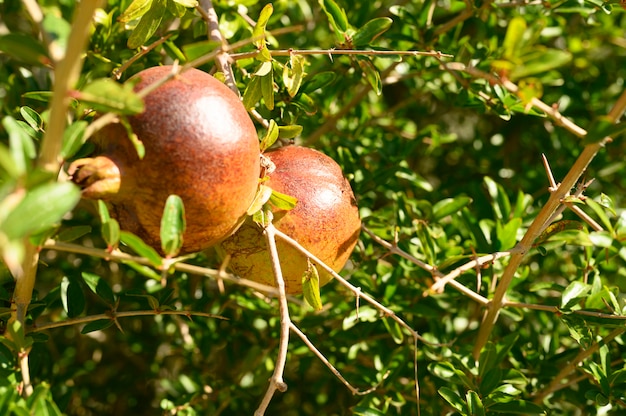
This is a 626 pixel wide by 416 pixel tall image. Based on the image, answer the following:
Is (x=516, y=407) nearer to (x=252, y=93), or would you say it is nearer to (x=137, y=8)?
(x=252, y=93)

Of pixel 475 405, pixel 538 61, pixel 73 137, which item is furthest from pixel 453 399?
pixel 73 137

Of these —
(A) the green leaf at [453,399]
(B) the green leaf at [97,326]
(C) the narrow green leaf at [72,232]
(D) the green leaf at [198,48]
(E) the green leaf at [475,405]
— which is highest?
(D) the green leaf at [198,48]

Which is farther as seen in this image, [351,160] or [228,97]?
[351,160]

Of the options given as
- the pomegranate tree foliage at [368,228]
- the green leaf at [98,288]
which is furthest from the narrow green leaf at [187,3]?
the green leaf at [98,288]

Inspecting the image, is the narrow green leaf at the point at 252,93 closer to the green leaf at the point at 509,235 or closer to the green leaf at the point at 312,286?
the green leaf at the point at 312,286

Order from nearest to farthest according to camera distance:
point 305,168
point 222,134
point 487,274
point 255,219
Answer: point 222,134 < point 255,219 < point 305,168 < point 487,274

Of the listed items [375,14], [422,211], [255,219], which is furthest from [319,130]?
[255,219]

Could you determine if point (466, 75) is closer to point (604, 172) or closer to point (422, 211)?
point (422, 211)

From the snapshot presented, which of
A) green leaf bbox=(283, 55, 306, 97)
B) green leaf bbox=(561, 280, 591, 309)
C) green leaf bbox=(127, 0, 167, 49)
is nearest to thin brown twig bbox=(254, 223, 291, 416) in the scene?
green leaf bbox=(283, 55, 306, 97)
